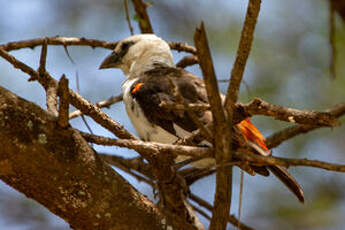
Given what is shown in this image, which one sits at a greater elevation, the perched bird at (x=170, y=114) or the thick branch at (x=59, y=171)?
the perched bird at (x=170, y=114)

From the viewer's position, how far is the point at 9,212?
5891mm

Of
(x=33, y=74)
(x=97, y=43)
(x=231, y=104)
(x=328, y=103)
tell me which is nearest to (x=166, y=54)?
(x=97, y=43)

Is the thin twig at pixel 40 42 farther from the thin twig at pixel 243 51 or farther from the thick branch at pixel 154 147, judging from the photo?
the thin twig at pixel 243 51

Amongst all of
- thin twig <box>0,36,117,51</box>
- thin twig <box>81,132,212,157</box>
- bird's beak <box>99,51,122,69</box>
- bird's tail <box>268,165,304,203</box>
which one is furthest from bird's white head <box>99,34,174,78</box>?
thin twig <box>81,132,212,157</box>

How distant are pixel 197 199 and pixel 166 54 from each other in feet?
4.82

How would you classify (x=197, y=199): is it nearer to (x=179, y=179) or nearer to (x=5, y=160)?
(x=179, y=179)

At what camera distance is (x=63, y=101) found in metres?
2.35

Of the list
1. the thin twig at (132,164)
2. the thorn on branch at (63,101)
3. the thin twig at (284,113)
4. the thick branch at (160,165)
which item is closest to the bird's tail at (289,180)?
the thick branch at (160,165)

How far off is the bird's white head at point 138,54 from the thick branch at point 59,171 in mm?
2418

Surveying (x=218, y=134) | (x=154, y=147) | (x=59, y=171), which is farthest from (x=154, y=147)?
(x=59, y=171)

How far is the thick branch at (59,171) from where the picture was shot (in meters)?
2.36

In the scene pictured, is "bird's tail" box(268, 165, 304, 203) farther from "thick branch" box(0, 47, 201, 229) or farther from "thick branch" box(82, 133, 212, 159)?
"thick branch" box(82, 133, 212, 159)

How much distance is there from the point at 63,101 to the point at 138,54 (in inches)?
109

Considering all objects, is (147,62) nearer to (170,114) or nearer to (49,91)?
(170,114)
